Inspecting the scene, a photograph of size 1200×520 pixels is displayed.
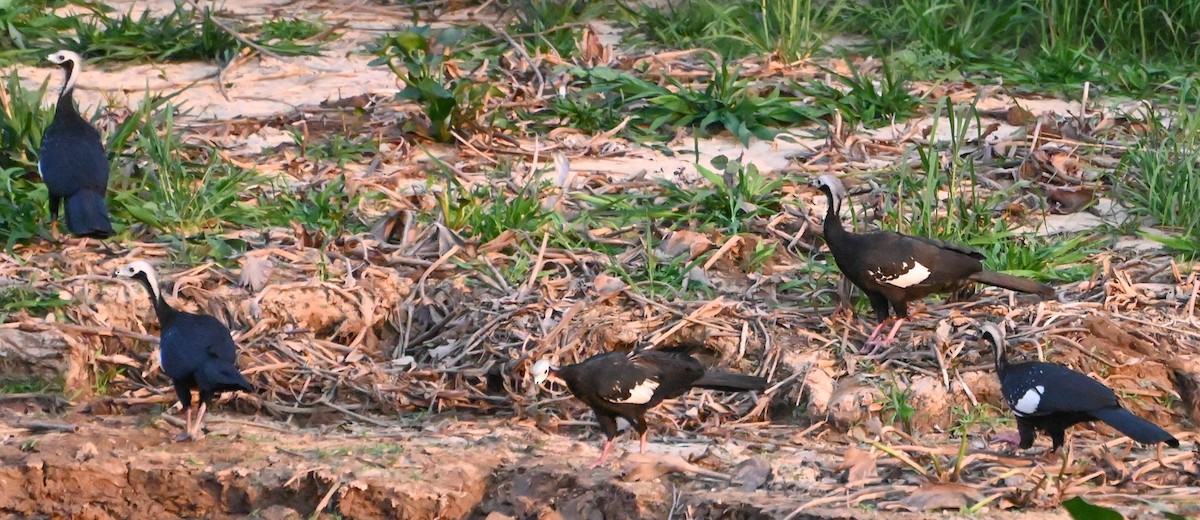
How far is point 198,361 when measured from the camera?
4.77 metres

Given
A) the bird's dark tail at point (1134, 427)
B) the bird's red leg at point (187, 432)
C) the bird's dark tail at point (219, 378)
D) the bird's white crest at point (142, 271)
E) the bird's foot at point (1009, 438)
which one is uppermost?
the bird's white crest at point (142, 271)

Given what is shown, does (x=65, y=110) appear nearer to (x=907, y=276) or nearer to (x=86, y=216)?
(x=86, y=216)

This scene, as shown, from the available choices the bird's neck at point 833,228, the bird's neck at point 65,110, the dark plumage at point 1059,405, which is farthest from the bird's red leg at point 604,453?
the bird's neck at point 65,110

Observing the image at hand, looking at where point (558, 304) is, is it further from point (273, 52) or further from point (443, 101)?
point (273, 52)

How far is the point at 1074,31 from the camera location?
8875 millimetres

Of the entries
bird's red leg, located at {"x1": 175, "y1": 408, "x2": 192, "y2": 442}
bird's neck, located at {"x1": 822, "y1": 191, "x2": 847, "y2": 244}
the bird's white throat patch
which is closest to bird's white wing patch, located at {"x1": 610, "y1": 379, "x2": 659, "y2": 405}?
the bird's white throat patch

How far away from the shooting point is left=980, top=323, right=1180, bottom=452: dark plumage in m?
4.36

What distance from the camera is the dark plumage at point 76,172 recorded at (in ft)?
19.2

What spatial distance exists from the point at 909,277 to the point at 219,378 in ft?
7.60

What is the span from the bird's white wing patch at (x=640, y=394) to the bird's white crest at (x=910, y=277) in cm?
111

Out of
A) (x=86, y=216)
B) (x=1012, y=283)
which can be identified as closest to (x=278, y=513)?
(x=86, y=216)

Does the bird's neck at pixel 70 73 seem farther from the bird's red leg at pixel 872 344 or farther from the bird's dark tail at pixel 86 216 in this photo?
the bird's red leg at pixel 872 344

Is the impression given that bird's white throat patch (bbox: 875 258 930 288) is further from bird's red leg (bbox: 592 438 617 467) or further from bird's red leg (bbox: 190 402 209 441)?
bird's red leg (bbox: 190 402 209 441)

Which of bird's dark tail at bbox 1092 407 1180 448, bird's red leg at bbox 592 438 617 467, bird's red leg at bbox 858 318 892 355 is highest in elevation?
bird's dark tail at bbox 1092 407 1180 448
